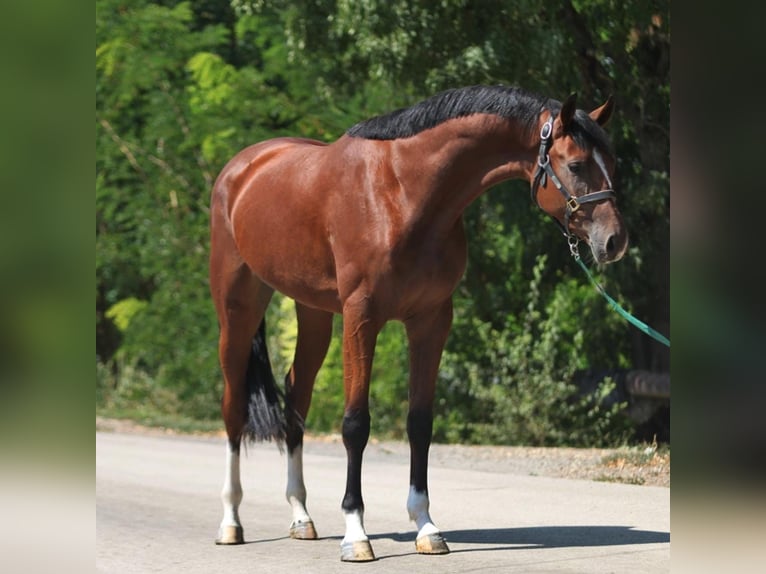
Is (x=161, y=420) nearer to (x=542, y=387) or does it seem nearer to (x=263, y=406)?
(x=542, y=387)

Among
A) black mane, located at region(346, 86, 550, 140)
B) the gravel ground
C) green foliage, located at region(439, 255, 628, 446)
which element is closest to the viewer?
black mane, located at region(346, 86, 550, 140)

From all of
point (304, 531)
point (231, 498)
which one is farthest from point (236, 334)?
point (304, 531)

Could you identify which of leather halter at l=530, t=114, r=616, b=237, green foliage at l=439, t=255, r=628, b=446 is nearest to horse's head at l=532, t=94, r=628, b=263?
leather halter at l=530, t=114, r=616, b=237

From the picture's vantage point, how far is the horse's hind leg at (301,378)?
7496 mm

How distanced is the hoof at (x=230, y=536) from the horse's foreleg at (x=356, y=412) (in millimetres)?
953

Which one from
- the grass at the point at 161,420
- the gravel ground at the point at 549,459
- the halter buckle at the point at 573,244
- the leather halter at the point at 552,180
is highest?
the leather halter at the point at 552,180

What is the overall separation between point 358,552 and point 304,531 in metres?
1.00

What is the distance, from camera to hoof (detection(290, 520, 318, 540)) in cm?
727

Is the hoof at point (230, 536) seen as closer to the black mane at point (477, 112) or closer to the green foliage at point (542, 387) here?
the black mane at point (477, 112)

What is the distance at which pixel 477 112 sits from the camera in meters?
6.43

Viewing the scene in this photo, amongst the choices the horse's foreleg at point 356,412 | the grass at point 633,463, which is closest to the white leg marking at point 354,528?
the horse's foreleg at point 356,412

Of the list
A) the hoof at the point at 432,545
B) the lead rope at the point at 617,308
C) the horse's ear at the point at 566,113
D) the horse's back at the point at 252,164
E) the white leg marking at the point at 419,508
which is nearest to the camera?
the lead rope at the point at 617,308

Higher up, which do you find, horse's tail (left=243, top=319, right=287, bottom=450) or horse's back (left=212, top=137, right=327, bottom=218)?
horse's back (left=212, top=137, right=327, bottom=218)

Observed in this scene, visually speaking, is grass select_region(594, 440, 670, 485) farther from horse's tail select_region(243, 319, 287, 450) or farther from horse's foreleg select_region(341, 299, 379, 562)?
horse's foreleg select_region(341, 299, 379, 562)
